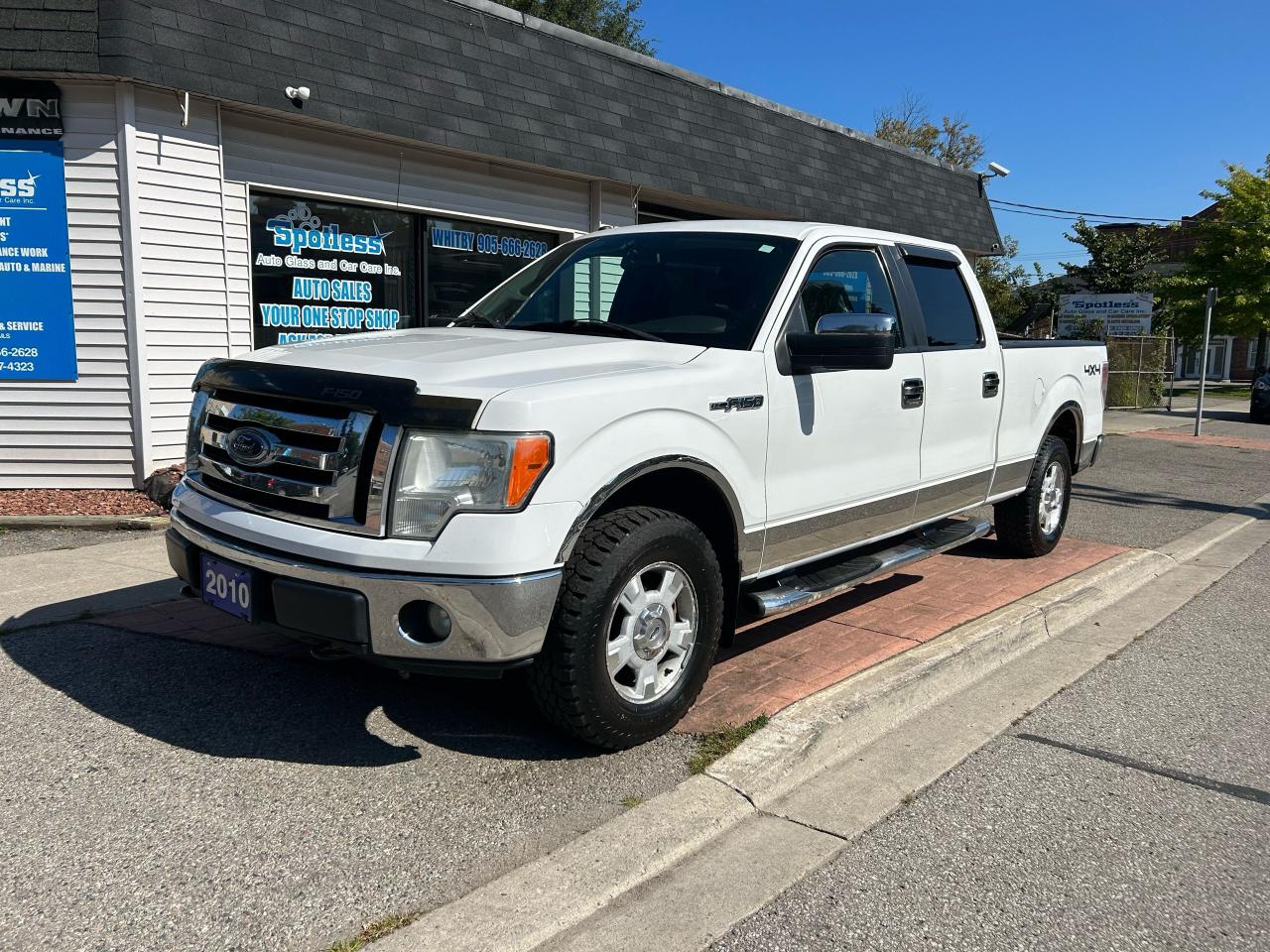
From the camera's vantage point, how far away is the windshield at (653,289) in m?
4.27

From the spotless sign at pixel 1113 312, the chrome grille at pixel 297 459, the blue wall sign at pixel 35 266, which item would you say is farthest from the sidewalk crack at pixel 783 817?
the spotless sign at pixel 1113 312

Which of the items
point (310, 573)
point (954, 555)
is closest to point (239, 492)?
point (310, 573)

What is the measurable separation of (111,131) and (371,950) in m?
7.53

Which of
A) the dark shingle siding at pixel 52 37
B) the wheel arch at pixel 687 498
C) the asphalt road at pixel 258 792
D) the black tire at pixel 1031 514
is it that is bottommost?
the asphalt road at pixel 258 792

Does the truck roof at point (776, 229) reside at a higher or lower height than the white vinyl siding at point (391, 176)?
lower

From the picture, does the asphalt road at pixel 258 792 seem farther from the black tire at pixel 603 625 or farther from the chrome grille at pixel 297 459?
the chrome grille at pixel 297 459

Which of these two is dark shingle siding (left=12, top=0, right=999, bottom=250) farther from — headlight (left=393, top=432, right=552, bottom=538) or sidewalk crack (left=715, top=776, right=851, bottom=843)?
sidewalk crack (left=715, top=776, right=851, bottom=843)

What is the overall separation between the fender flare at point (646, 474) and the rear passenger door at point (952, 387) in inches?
65.0

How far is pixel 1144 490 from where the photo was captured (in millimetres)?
10969

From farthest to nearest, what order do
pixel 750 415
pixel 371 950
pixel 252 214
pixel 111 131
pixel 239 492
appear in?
pixel 252 214
pixel 111 131
pixel 750 415
pixel 239 492
pixel 371 950

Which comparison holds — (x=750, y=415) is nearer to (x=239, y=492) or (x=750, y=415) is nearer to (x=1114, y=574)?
(x=239, y=492)

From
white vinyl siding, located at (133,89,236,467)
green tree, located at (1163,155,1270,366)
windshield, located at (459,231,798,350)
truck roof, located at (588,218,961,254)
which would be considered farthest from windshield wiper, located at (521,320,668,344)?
green tree, located at (1163,155,1270,366)

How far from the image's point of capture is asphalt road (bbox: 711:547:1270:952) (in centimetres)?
276

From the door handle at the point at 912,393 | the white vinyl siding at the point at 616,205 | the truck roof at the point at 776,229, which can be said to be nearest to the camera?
the truck roof at the point at 776,229
